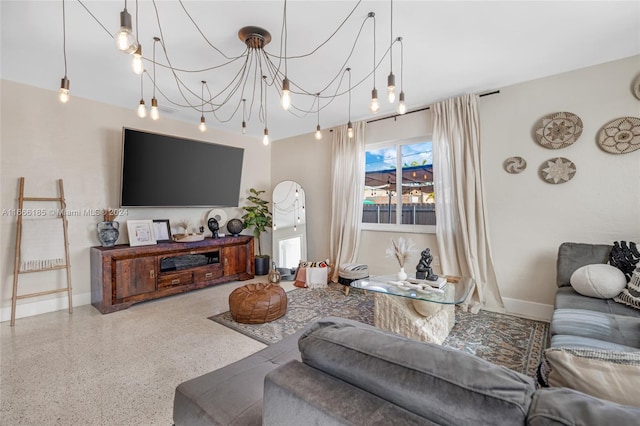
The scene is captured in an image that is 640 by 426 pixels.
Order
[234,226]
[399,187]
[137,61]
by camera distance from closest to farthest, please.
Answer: [137,61] < [399,187] < [234,226]

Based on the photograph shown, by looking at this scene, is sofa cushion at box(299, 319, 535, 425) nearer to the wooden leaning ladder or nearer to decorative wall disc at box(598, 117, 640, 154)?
Answer: decorative wall disc at box(598, 117, 640, 154)

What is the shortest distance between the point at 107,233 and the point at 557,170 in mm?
5112

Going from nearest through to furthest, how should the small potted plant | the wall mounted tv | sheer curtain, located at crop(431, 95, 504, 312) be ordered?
sheer curtain, located at crop(431, 95, 504, 312) < the wall mounted tv < the small potted plant

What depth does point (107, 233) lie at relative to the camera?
3473 millimetres

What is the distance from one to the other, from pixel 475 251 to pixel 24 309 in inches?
200

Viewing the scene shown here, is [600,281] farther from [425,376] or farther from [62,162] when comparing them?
[62,162]

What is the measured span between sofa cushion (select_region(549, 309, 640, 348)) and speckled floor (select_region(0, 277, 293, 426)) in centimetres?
218

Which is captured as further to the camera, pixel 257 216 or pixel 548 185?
pixel 257 216

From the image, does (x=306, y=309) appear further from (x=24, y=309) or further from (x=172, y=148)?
(x=24, y=309)

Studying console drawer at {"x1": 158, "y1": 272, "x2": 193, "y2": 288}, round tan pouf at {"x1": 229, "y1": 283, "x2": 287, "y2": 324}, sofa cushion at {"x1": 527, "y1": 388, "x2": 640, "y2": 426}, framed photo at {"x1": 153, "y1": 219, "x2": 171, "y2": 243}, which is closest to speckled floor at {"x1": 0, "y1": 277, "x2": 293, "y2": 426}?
round tan pouf at {"x1": 229, "y1": 283, "x2": 287, "y2": 324}

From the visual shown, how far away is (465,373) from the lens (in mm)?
674

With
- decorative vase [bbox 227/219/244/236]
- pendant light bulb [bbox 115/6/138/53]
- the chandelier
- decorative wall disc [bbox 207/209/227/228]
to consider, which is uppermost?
the chandelier

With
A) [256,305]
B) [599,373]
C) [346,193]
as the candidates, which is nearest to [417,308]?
[256,305]

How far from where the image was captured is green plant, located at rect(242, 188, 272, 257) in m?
4.96
